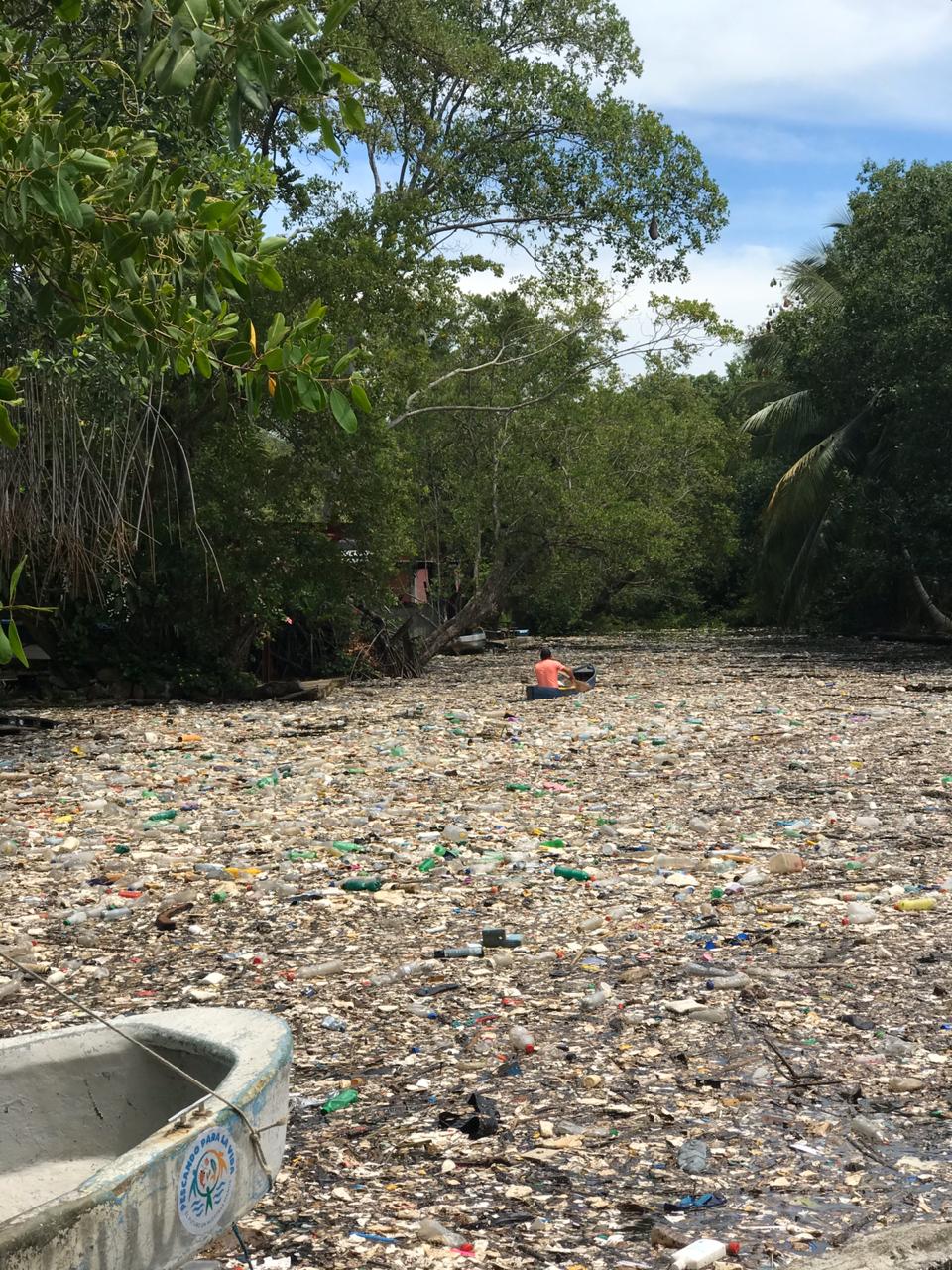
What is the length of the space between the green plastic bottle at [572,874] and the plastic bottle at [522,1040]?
2284 mm

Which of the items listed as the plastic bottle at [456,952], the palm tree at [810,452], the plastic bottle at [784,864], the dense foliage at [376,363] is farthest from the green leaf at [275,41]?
the palm tree at [810,452]

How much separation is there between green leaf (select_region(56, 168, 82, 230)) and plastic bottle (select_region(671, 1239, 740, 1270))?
10.1ft

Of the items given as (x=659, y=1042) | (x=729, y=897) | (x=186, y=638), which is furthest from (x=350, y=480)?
(x=659, y=1042)

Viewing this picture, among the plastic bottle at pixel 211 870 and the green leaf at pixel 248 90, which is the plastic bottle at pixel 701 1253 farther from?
the plastic bottle at pixel 211 870

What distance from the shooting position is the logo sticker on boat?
9.53ft

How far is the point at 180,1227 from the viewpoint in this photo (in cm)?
290

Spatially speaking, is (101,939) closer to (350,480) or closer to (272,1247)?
(272,1247)

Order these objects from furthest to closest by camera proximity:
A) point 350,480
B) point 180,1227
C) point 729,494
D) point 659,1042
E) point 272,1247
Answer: point 729,494 < point 350,480 < point 659,1042 < point 272,1247 < point 180,1227

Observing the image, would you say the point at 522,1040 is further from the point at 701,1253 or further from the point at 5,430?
the point at 5,430

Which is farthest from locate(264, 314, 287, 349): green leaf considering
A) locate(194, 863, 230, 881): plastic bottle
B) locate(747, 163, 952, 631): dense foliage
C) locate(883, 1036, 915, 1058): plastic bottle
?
locate(747, 163, 952, 631): dense foliage

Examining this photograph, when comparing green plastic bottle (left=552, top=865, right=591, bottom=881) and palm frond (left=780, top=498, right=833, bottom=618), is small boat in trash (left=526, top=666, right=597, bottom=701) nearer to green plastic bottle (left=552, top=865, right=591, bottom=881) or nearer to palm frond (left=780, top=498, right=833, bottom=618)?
green plastic bottle (left=552, top=865, right=591, bottom=881)

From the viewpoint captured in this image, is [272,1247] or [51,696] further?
[51,696]

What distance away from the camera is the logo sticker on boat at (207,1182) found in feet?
9.53

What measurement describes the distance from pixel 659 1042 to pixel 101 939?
297 cm
